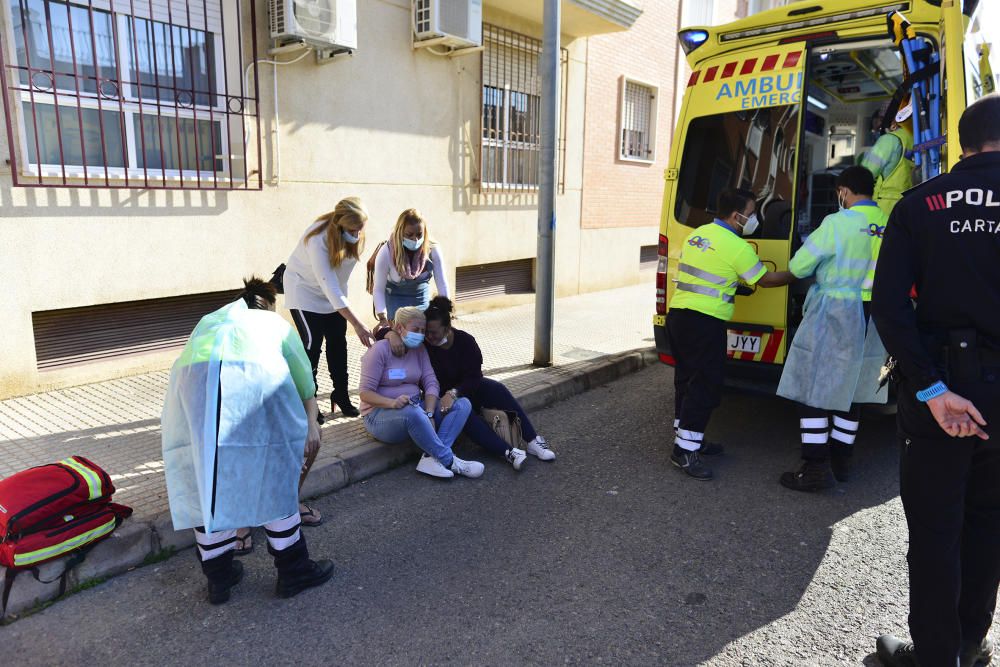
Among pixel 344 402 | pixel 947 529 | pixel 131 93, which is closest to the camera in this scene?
pixel 947 529

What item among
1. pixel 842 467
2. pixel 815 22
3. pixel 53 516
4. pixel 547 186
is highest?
pixel 815 22

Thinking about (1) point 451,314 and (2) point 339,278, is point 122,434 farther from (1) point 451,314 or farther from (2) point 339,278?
(1) point 451,314

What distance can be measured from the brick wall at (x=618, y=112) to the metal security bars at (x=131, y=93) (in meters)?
5.56

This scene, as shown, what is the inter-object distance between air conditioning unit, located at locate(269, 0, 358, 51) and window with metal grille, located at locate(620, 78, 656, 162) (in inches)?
228

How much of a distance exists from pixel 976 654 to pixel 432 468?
2.74 meters

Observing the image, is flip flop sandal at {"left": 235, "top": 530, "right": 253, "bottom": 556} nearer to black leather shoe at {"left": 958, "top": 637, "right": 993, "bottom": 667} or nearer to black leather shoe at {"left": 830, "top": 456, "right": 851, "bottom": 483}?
black leather shoe at {"left": 958, "top": 637, "right": 993, "bottom": 667}

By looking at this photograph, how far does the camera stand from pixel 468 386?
479 centimetres

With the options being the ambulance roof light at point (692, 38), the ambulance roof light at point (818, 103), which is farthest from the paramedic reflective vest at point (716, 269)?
the ambulance roof light at point (818, 103)

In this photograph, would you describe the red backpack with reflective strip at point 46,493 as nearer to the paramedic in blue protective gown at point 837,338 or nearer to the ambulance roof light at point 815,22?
the paramedic in blue protective gown at point 837,338

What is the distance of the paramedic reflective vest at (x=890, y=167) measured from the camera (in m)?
4.83

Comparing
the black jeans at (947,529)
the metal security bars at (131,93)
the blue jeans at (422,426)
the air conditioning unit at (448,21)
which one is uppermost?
the air conditioning unit at (448,21)

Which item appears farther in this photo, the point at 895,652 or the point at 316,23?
the point at 316,23

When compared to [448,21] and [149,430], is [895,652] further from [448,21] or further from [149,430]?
[448,21]

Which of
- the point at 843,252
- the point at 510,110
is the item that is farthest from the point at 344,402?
the point at 510,110
